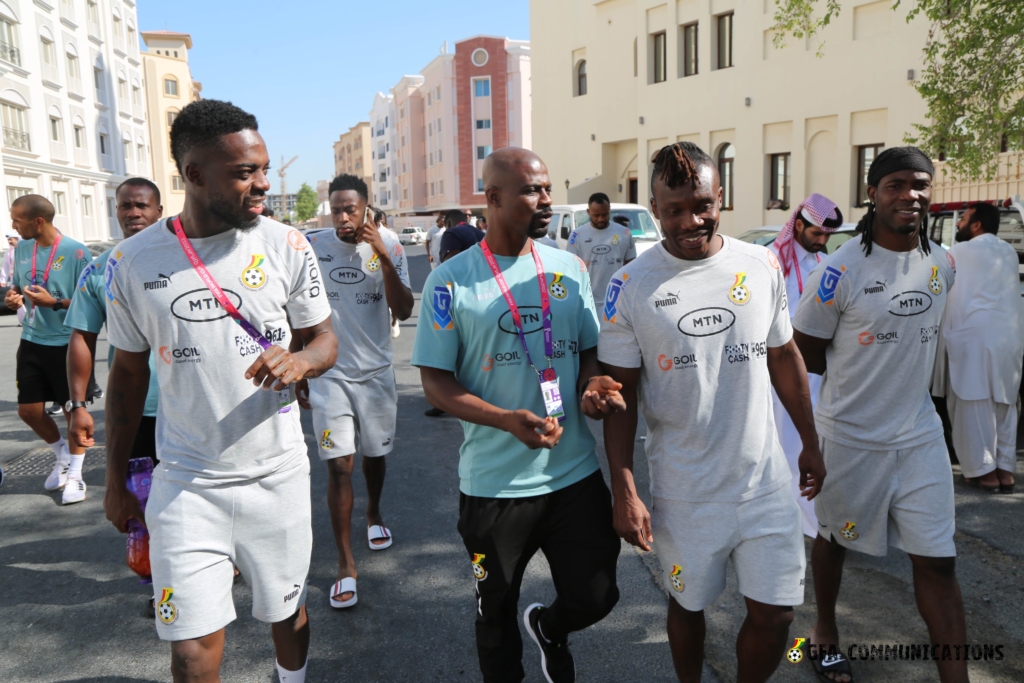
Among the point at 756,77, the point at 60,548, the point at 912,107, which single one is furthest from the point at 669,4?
the point at 60,548

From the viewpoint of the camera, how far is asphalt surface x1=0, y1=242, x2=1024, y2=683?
11.1ft

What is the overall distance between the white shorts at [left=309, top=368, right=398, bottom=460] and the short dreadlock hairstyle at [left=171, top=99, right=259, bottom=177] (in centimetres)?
196

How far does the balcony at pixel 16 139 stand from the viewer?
3167 cm

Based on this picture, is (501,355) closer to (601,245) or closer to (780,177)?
(601,245)

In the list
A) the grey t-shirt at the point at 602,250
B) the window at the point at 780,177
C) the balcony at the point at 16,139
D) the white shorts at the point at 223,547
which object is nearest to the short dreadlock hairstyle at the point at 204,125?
the white shorts at the point at 223,547

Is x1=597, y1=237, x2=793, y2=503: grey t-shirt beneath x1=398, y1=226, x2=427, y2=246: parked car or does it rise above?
beneath

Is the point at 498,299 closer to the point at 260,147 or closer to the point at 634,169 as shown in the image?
the point at 260,147

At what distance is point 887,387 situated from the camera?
9.99 ft

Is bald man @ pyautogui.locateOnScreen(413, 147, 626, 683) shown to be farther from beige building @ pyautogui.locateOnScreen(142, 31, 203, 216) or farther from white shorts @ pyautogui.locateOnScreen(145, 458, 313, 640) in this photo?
beige building @ pyautogui.locateOnScreen(142, 31, 203, 216)

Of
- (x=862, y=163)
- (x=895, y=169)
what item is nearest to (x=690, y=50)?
(x=862, y=163)

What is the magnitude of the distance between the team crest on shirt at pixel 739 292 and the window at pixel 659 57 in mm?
25123

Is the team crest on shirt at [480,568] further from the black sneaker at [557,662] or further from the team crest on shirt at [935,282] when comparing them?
the team crest on shirt at [935,282]

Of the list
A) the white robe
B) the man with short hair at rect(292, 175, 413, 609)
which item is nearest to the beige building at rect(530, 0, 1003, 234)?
the white robe

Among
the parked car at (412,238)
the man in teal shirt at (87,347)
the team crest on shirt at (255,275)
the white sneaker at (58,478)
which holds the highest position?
the parked car at (412,238)
